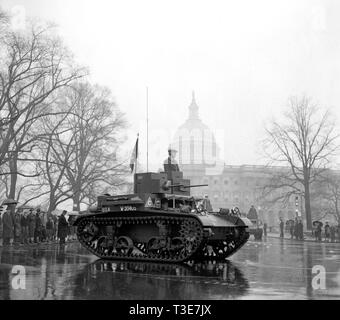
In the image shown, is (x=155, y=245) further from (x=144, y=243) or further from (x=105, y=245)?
(x=105, y=245)

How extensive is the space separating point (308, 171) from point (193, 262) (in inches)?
1035

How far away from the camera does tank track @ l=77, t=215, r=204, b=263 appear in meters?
14.0

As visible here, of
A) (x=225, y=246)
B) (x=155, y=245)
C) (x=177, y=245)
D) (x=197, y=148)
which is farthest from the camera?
(x=197, y=148)

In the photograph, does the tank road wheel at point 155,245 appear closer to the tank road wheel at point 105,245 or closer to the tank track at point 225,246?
the tank track at point 225,246

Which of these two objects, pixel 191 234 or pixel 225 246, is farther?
pixel 225 246

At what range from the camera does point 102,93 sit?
37.6m

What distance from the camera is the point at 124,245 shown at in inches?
627

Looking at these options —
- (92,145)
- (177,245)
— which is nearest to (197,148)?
(92,145)

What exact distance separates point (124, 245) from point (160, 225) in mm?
1776

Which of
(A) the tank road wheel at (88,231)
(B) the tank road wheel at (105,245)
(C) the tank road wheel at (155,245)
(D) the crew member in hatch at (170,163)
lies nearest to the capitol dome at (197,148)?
(D) the crew member in hatch at (170,163)

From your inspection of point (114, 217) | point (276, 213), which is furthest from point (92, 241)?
point (276, 213)
